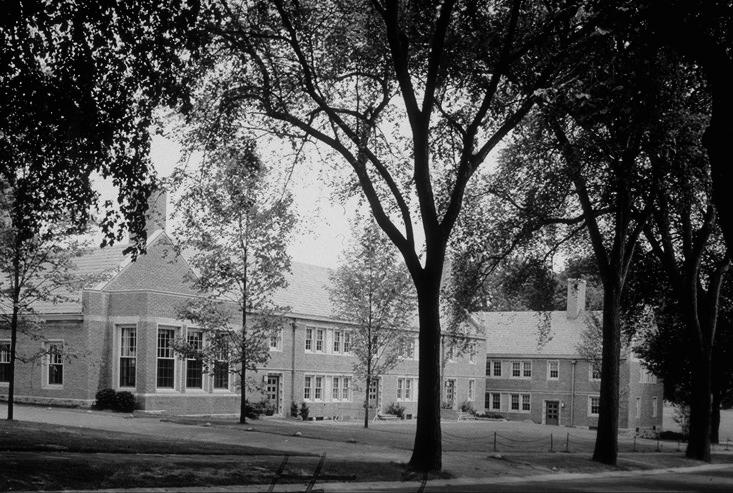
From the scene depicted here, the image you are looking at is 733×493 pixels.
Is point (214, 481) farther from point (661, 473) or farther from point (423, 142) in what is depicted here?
point (661, 473)

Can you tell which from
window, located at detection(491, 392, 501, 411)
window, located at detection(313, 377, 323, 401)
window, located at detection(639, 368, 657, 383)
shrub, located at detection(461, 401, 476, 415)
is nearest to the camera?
window, located at detection(313, 377, 323, 401)

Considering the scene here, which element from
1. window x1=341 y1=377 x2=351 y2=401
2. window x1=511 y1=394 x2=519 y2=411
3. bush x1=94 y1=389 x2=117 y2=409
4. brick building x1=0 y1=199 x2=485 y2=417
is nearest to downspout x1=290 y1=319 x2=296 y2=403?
brick building x1=0 y1=199 x2=485 y2=417

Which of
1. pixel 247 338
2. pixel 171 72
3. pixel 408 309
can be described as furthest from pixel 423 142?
pixel 408 309

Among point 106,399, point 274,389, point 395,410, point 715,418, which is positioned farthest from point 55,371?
point 715,418

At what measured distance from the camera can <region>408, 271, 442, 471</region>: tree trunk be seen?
20.5 m

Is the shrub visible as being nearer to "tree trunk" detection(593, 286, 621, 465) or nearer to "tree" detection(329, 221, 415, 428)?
"tree" detection(329, 221, 415, 428)

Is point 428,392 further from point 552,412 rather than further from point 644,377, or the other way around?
point 644,377

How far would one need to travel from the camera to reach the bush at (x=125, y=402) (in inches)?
1535

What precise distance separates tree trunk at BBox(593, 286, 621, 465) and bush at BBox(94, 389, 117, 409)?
22.4 meters

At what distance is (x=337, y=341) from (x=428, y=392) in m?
33.5

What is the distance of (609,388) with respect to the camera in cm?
2783

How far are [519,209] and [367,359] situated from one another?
1274 cm

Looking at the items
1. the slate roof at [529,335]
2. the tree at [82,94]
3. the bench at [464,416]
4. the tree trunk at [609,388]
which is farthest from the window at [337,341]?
the tree at [82,94]

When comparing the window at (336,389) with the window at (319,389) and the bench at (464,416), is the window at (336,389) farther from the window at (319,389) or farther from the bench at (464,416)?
the bench at (464,416)
